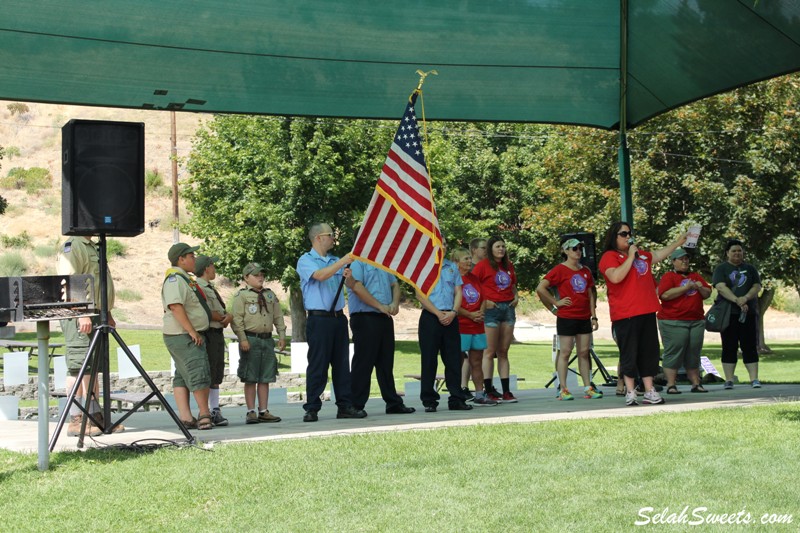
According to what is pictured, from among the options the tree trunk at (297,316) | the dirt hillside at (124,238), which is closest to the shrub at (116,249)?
the dirt hillside at (124,238)

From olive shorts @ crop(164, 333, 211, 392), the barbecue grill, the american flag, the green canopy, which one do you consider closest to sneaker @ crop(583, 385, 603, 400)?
the american flag

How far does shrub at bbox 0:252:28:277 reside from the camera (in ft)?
167

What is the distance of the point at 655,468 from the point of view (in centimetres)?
580

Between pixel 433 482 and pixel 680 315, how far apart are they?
263 inches

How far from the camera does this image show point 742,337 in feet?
38.9

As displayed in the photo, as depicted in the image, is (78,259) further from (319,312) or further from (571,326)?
(571,326)

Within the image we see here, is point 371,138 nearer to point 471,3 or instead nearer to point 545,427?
point 471,3

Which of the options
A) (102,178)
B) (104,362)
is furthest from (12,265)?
(104,362)

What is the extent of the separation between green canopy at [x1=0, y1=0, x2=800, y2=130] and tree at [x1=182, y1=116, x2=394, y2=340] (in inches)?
803

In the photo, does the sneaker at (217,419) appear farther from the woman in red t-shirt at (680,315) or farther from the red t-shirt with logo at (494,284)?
the woman in red t-shirt at (680,315)

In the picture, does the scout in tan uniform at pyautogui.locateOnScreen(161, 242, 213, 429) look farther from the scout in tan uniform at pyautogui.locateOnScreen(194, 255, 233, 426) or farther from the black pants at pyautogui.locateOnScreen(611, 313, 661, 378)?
the black pants at pyautogui.locateOnScreen(611, 313, 661, 378)

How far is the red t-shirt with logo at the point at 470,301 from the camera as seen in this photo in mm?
10422

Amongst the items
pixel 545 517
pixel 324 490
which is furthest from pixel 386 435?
pixel 545 517

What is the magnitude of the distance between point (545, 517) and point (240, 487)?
5.89 feet
